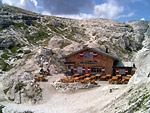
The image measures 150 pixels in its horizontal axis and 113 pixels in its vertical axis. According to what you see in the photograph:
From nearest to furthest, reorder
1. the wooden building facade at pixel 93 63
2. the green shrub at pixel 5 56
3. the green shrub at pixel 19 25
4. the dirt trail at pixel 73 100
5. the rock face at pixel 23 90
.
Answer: the dirt trail at pixel 73 100 → the rock face at pixel 23 90 → the wooden building facade at pixel 93 63 → the green shrub at pixel 5 56 → the green shrub at pixel 19 25

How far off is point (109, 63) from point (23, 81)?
18862 mm

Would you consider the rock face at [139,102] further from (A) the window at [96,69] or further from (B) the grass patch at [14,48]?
(B) the grass patch at [14,48]

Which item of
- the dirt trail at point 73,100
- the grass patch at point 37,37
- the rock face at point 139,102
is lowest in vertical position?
the dirt trail at point 73,100

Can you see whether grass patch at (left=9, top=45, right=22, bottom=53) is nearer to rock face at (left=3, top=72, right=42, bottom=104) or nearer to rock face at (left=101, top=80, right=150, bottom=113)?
rock face at (left=3, top=72, right=42, bottom=104)

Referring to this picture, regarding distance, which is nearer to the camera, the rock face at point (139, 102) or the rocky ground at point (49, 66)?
the rock face at point (139, 102)

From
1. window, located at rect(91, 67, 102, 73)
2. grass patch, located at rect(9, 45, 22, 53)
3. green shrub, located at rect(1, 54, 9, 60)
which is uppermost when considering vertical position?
grass patch, located at rect(9, 45, 22, 53)

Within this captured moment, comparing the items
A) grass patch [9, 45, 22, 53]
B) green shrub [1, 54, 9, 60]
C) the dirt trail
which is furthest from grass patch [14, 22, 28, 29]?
the dirt trail

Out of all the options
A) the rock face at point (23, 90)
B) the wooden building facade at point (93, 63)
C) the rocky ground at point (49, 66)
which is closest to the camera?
the rocky ground at point (49, 66)

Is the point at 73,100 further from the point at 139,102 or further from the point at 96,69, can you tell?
the point at 96,69

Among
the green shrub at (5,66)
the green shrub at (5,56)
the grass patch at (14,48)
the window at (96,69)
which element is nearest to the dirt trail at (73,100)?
the window at (96,69)

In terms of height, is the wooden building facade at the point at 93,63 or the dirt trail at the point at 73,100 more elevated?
the wooden building facade at the point at 93,63

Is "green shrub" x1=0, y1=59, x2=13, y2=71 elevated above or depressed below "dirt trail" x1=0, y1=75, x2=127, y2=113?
above

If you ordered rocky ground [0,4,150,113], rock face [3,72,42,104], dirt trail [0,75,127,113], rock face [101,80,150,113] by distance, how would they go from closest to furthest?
rock face [101,80,150,113], rocky ground [0,4,150,113], dirt trail [0,75,127,113], rock face [3,72,42,104]

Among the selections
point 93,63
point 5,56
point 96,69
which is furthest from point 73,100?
point 5,56
